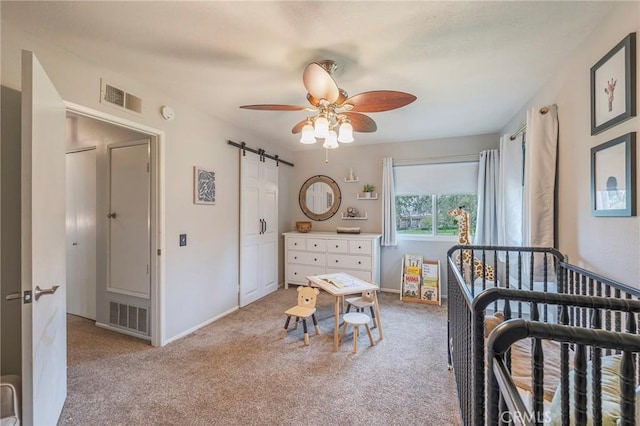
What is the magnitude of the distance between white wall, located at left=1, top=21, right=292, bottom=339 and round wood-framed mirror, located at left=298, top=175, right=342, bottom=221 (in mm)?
1425

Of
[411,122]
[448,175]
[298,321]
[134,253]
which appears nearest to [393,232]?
[448,175]

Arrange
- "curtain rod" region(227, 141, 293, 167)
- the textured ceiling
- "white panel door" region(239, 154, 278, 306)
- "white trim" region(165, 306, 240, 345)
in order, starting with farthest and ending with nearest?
"white panel door" region(239, 154, 278, 306)
"curtain rod" region(227, 141, 293, 167)
"white trim" region(165, 306, 240, 345)
the textured ceiling

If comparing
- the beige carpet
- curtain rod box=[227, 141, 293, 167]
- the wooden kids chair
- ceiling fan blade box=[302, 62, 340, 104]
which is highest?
curtain rod box=[227, 141, 293, 167]

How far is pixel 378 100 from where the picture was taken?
190 centimetres

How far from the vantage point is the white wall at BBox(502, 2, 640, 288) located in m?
1.34

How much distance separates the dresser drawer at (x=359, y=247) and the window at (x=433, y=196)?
69cm

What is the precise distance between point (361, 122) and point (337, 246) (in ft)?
7.30

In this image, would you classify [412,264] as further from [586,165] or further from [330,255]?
[586,165]

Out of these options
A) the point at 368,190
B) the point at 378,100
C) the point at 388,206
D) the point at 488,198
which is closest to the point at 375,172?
the point at 368,190

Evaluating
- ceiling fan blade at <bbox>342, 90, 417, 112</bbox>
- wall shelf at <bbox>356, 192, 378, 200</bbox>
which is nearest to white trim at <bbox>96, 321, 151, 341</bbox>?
ceiling fan blade at <bbox>342, 90, 417, 112</bbox>

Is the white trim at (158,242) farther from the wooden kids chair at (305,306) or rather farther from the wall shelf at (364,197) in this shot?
the wall shelf at (364,197)

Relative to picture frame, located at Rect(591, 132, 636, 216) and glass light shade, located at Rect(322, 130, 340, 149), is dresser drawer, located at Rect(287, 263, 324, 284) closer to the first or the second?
glass light shade, located at Rect(322, 130, 340, 149)

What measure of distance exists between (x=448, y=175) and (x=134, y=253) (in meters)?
4.04

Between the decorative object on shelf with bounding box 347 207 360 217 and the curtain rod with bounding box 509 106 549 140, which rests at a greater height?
the curtain rod with bounding box 509 106 549 140
